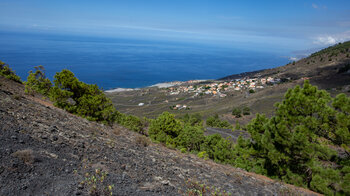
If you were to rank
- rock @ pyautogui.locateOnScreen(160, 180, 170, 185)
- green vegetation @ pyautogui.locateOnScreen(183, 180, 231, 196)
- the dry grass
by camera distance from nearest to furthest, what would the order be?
the dry grass
green vegetation @ pyautogui.locateOnScreen(183, 180, 231, 196)
rock @ pyautogui.locateOnScreen(160, 180, 170, 185)

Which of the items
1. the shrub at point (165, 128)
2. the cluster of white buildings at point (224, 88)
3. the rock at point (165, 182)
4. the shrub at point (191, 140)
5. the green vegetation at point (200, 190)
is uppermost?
the rock at point (165, 182)

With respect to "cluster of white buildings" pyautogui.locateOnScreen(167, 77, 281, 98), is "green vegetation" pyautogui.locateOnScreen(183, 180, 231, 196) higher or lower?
higher

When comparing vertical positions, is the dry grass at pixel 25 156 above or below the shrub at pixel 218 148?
above

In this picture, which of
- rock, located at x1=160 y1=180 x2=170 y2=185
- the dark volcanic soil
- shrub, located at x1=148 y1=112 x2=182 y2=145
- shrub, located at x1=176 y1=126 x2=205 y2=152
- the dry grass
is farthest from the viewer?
shrub, located at x1=176 y1=126 x2=205 y2=152

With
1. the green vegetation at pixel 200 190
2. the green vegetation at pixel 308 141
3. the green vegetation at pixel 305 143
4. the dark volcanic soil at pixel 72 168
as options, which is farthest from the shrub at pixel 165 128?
the green vegetation at pixel 200 190

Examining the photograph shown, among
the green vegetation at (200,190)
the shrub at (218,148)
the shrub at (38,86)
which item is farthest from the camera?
the shrub at (38,86)

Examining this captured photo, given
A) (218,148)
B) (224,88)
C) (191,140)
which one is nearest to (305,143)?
(218,148)

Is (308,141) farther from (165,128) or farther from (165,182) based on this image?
(165,128)

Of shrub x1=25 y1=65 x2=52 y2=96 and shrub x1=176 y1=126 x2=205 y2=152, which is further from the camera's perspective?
shrub x1=176 y1=126 x2=205 y2=152

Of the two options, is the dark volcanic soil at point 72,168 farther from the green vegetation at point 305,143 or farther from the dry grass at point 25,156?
the green vegetation at point 305,143

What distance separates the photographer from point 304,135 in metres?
7.30

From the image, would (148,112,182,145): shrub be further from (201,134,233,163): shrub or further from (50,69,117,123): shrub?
(50,69,117,123): shrub

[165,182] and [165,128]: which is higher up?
[165,182]

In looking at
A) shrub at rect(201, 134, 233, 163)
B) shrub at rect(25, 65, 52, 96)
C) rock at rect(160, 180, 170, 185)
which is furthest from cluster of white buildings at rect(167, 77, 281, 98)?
rock at rect(160, 180, 170, 185)
